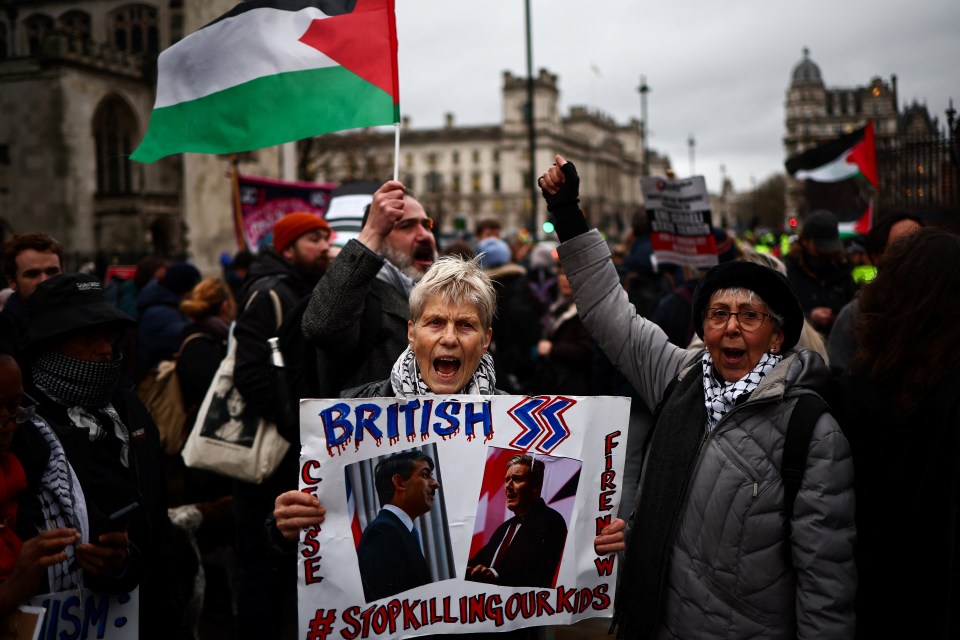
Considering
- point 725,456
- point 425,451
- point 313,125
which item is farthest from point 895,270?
point 313,125

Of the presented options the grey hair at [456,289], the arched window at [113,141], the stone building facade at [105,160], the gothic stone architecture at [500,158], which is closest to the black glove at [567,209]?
the grey hair at [456,289]

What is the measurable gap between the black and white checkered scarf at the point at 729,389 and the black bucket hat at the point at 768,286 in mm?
106

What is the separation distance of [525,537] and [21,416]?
4.99 feet

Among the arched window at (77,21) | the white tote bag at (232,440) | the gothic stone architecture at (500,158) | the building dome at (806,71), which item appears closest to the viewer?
the white tote bag at (232,440)

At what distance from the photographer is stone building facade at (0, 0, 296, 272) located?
29297mm

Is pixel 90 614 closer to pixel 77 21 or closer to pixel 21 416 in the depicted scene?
pixel 21 416

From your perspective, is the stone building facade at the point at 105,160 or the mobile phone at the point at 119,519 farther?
the stone building facade at the point at 105,160

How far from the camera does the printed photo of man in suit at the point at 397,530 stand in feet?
8.33

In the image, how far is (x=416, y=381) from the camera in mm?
2729

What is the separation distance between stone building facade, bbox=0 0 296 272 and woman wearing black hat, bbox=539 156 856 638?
26.9 meters

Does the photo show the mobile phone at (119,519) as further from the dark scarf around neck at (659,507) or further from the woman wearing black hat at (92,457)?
the dark scarf around neck at (659,507)

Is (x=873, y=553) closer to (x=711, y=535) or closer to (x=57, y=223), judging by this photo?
(x=711, y=535)

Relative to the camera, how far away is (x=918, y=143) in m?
11.9

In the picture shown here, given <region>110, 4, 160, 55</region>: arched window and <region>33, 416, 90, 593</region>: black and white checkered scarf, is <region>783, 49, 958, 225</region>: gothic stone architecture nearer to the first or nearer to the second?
<region>33, 416, 90, 593</region>: black and white checkered scarf
